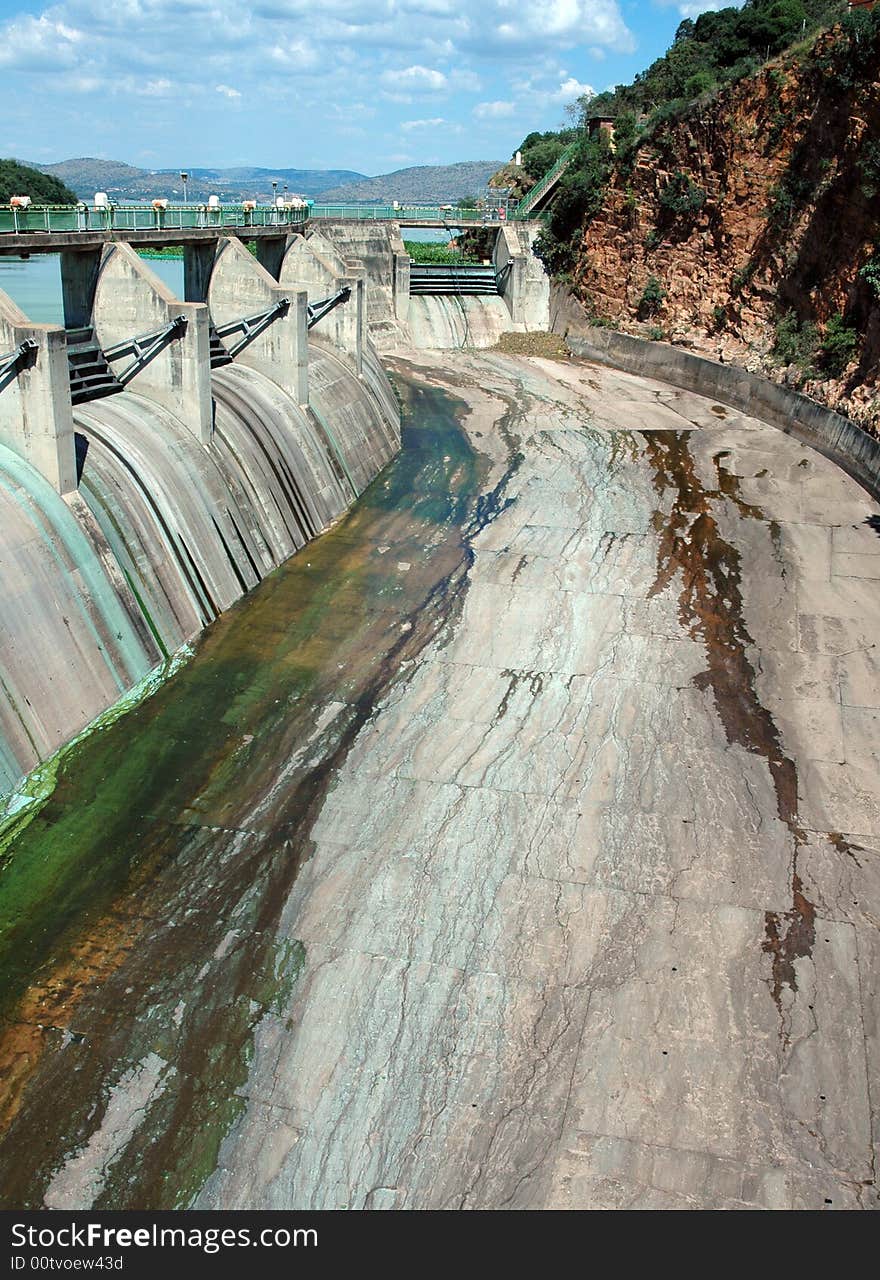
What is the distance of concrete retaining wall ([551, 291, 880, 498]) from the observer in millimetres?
31781

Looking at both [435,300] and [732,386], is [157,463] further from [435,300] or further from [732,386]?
[435,300]

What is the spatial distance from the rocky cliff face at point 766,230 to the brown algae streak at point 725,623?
19.1 feet

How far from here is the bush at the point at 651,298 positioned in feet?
150

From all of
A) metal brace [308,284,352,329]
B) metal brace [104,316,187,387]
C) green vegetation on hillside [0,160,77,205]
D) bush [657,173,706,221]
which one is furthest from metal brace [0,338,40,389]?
bush [657,173,706,221]

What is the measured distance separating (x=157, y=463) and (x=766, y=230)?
1168 inches

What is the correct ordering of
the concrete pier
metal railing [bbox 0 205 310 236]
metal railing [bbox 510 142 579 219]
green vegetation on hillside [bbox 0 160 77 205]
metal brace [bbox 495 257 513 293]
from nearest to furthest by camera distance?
the concrete pier
metal railing [bbox 0 205 310 236]
green vegetation on hillside [bbox 0 160 77 205]
metal brace [bbox 495 257 513 293]
metal railing [bbox 510 142 579 219]

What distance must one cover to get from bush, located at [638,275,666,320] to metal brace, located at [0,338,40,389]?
33.4 meters

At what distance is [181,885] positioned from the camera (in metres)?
13.8

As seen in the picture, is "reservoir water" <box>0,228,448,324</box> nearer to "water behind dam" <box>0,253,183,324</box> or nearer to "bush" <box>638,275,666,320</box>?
"water behind dam" <box>0,253,183,324</box>

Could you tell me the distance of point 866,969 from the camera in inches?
511

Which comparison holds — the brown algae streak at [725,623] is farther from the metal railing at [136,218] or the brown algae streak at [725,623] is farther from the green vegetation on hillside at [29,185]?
the green vegetation on hillside at [29,185]

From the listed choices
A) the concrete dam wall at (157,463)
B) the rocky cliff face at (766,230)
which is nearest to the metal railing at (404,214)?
the rocky cliff face at (766,230)
